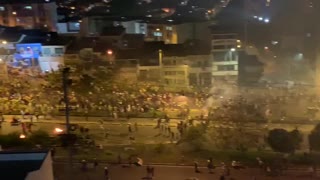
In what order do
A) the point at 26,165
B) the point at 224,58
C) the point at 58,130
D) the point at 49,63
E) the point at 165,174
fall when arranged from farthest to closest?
the point at 49,63 < the point at 224,58 < the point at 58,130 < the point at 165,174 < the point at 26,165

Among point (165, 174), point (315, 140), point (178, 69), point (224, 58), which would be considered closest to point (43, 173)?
point (165, 174)

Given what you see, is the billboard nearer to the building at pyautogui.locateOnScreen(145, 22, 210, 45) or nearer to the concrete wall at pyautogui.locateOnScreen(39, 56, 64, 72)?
the concrete wall at pyautogui.locateOnScreen(39, 56, 64, 72)

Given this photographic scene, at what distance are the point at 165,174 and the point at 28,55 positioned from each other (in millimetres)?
5422

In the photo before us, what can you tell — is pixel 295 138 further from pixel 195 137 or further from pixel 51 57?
pixel 51 57

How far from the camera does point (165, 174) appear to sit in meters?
5.60

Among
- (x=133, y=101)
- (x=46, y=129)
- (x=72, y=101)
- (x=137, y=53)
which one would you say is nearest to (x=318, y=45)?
(x=137, y=53)

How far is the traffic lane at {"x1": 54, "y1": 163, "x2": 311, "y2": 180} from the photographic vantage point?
18.1 feet

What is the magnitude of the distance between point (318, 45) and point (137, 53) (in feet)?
15.0

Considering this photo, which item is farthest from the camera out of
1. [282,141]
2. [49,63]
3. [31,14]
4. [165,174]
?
[31,14]

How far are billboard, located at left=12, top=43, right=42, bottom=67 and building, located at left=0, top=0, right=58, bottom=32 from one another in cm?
312

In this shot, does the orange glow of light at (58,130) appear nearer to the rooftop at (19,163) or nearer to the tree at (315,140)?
the rooftop at (19,163)

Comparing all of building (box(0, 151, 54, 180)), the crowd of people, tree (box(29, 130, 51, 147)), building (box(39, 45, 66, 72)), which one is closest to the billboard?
building (box(39, 45, 66, 72))

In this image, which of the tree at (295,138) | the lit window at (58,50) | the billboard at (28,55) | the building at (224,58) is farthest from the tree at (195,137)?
the billboard at (28,55)

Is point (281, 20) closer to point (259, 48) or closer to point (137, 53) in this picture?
point (259, 48)
